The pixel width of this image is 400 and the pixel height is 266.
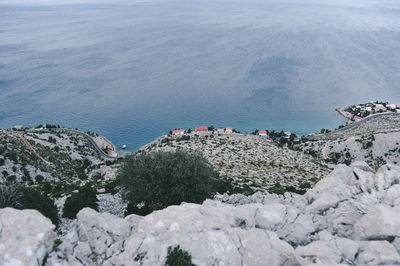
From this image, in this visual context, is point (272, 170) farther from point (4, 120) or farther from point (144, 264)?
point (4, 120)

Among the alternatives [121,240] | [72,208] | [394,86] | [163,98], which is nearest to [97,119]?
[163,98]

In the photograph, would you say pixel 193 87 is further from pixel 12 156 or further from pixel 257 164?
pixel 12 156

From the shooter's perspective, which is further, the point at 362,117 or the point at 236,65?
the point at 236,65

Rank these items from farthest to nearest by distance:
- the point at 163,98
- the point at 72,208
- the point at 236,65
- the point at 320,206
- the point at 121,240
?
the point at 236,65
the point at 163,98
the point at 72,208
the point at 320,206
the point at 121,240

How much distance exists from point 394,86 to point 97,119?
159533mm

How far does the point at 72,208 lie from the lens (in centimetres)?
2475

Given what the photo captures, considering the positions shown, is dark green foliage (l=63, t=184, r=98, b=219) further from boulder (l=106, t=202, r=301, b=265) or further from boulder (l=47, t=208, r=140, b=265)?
boulder (l=106, t=202, r=301, b=265)

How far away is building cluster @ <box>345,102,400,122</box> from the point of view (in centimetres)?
11112

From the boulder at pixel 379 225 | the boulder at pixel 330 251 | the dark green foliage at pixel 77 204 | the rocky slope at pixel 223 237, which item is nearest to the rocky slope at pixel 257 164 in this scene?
the rocky slope at pixel 223 237

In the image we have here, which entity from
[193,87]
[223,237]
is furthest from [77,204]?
[193,87]

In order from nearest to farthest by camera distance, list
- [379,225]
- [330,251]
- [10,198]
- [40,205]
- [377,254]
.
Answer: [377,254] → [330,251] → [379,225] → [10,198] → [40,205]

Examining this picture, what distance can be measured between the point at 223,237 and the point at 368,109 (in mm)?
125425

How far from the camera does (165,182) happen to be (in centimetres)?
2653

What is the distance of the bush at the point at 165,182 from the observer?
25.7 meters
